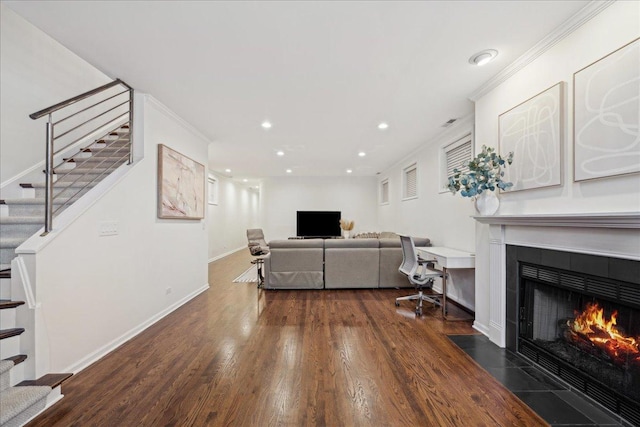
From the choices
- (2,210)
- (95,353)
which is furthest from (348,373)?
(2,210)

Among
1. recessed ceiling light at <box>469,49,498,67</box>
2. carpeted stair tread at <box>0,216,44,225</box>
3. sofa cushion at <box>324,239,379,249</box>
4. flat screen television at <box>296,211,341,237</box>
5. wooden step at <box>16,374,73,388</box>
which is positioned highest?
recessed ceiling light at <box>469,49,498,67</box>

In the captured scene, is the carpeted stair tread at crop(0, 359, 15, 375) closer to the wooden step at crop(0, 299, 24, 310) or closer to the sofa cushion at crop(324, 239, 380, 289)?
the wooden step at crop(0, 299, 24, 310)

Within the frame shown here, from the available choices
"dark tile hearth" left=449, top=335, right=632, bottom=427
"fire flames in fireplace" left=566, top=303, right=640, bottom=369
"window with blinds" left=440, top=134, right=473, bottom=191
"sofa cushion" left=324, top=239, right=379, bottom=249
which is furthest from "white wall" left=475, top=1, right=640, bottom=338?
"sofa cushion" left=324, top=239, right=379, bottom=249

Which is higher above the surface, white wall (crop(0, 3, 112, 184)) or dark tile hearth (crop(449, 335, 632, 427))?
white wall (crop(0, 3, 112, 184))

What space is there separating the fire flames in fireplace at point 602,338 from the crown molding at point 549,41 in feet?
6.41

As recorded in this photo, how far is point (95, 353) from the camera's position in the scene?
2348 millimetres

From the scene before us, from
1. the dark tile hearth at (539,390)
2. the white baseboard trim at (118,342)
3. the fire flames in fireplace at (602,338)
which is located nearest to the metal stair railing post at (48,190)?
the white baseboard trim at (118,342)

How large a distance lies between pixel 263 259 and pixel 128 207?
92.2 inches

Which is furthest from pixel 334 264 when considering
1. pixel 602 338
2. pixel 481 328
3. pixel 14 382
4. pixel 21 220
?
pixel 21 220

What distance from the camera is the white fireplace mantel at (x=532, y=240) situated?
5.15 ft

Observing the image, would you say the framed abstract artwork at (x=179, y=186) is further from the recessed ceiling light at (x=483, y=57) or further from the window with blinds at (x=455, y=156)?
the window with blinds at (x=455, y=156)

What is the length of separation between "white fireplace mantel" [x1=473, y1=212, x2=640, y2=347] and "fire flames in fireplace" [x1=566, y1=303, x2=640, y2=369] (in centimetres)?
45

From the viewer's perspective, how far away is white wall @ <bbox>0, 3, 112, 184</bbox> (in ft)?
9.00

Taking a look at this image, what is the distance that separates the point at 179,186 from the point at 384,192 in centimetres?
603
